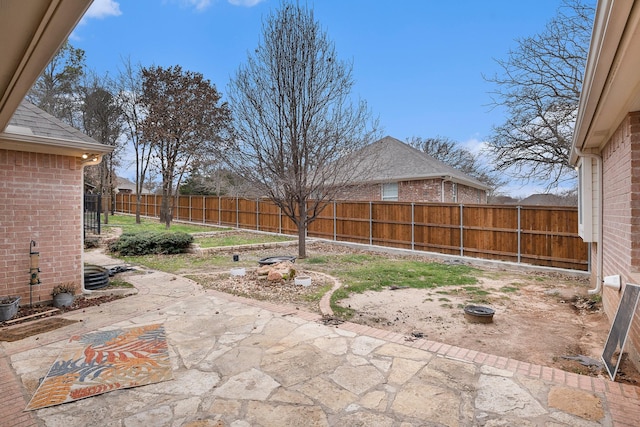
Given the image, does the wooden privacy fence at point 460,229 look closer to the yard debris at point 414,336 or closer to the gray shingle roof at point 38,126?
the yard debris at point 414,336

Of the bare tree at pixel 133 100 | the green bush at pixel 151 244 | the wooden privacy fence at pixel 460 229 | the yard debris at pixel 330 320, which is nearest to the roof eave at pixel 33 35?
the yard debris at pixel 330 320

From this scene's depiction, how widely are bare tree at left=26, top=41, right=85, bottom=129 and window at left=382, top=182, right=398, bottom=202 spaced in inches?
777

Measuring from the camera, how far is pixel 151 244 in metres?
11.0

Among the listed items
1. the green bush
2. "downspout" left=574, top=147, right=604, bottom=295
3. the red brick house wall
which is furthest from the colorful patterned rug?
the red brick house wall

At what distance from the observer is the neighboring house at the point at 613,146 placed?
2.11 meters

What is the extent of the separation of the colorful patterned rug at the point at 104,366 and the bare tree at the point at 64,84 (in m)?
21.5

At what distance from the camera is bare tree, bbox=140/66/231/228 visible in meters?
19.5

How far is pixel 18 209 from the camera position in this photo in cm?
529

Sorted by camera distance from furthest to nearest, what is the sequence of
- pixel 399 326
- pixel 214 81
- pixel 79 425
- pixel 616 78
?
pixel 214 81 → pixel 399 326 → pixel 616 78 → pixel 79 425

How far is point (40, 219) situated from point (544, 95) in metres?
16.6

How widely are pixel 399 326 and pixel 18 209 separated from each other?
608 cm

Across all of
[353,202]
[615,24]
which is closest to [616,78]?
[615,24]

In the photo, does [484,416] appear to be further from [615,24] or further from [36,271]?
[36,271]

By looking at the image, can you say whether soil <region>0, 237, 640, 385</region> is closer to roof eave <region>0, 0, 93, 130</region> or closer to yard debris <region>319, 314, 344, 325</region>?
yard debris <region>319, 314, 344, 325</region>
